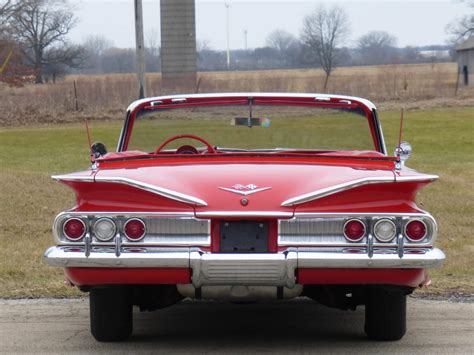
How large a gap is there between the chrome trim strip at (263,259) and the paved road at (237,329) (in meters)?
0.75

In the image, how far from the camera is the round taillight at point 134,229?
4.85 meters

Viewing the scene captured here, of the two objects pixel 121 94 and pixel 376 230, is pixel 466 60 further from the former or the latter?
pixel 376 230

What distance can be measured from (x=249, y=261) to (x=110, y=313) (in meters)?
1.07

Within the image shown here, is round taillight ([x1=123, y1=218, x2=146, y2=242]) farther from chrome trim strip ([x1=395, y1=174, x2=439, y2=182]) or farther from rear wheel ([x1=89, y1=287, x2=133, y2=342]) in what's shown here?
chrome trim strip ([x1=395, y1=174, x2=439, y2=182])

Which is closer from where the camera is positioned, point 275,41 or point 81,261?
point 81,261

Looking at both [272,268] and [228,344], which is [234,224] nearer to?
[272,268]

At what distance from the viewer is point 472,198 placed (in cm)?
1332

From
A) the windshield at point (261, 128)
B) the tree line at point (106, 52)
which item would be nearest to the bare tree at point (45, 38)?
the tree line at point (106, 52)

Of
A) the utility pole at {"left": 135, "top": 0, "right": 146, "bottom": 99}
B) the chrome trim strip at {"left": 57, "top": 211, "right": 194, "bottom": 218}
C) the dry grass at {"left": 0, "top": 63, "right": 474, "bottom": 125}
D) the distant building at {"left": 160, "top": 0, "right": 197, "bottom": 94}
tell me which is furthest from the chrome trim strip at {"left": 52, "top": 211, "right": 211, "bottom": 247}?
the distant building at {"left": 160, "top": 0, "right": 197, "bottom": 94}

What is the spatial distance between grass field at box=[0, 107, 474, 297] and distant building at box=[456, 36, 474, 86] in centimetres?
3699

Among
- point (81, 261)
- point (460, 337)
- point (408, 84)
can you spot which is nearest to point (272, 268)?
point (81, 261)

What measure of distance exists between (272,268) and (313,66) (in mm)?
81041

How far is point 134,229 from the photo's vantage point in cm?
486

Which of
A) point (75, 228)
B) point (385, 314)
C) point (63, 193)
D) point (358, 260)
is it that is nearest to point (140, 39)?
point (63, 193)
